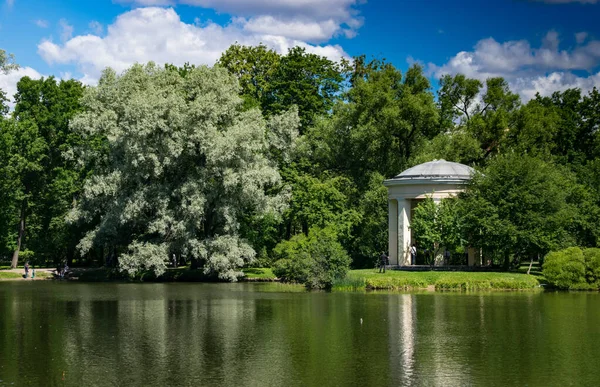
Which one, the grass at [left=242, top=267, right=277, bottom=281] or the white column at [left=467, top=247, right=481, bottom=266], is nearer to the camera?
the white column at [left=467, top=247, right=481, bottom=266]

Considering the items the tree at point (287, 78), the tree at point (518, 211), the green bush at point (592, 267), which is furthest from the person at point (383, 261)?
the tree at point (287, 78)

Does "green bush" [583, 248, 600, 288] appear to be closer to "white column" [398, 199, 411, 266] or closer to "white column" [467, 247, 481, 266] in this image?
"white column" [467, 247, 481, 266]

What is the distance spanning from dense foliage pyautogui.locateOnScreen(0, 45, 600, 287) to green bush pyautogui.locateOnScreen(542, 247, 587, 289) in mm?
3320

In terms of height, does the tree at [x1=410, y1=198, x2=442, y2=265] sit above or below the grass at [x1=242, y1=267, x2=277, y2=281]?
above

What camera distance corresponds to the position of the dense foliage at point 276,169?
53.9 meters

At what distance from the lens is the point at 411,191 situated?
58625 millimetres

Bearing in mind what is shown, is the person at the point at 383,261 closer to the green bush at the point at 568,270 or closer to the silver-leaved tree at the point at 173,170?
the silver-leaved tree at the point at 173,170

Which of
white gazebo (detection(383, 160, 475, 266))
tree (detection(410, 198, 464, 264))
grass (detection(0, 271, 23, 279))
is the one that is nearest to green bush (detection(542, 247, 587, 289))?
tree (detection(410, 198, 464, 264))

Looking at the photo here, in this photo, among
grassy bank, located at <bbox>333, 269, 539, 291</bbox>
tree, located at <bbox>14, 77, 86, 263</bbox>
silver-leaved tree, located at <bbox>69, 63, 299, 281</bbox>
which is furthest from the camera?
tree, located at <bbox>14, 77, 86, 263</bbox>

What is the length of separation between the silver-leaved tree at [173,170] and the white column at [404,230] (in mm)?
9807

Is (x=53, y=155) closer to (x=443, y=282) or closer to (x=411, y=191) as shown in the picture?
(x=411, y=191)

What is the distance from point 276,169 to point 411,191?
12.6 metres

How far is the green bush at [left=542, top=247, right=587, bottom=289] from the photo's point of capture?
46.8 metres

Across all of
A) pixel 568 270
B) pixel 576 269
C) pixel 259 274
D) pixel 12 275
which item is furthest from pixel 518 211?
pixel 12 275
